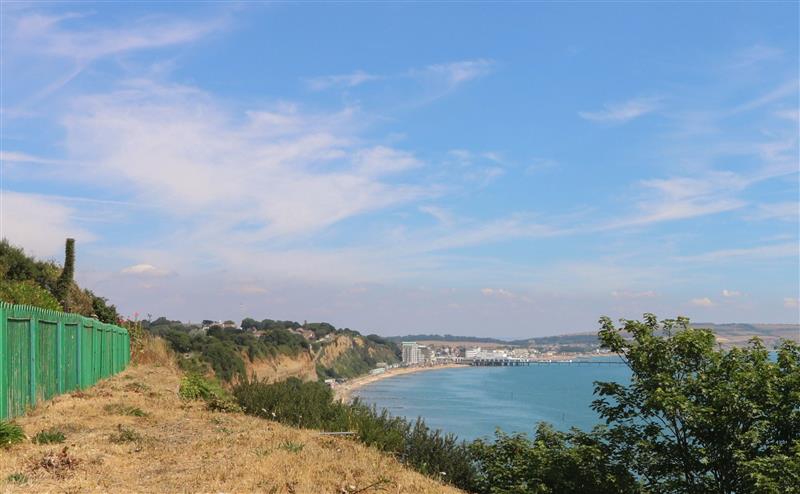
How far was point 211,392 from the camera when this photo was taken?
16.3m

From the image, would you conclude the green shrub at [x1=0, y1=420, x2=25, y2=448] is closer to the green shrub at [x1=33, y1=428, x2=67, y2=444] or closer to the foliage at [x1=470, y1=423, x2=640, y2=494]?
the green shrub at [x1=33, y1=428, x2=67, y2=444]

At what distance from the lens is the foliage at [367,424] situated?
11.5 metres

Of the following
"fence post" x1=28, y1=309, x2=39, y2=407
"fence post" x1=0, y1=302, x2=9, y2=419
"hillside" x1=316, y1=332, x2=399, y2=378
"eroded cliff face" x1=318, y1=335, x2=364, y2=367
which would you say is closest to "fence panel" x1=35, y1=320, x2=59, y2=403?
"fence post" x1=28, y1=309, x2=39, y2=407

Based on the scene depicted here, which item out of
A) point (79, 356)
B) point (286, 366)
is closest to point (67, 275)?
point (79, 356)

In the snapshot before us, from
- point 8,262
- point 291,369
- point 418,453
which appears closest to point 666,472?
point 418,453

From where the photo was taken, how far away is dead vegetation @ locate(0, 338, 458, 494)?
7.49 meters

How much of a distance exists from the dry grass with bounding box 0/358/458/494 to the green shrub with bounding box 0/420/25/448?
0.46 ft

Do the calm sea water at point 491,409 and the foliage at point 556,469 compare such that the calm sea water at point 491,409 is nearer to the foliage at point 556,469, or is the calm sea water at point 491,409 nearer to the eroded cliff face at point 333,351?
the eroded cliff face at point 333,351

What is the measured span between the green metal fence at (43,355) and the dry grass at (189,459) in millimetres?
537

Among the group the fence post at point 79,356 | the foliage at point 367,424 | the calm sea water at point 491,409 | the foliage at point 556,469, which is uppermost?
the fence post at point 79,356

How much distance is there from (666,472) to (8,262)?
2397 centimetres

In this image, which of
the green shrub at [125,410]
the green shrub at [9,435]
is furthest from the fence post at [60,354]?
the green shrub at [9,435]

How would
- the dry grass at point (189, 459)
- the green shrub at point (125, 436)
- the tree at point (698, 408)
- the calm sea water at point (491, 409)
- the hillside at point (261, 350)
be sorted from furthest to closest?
1. the calm sea water at point (491, 409)
2. the hillside at point (261, 350)
3. the tree at point (698, 408)
4. the green shrub at point (125, 436)
5. the dry grass at point (189, 459)

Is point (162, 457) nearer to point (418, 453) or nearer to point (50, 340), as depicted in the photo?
point (418, 453)
